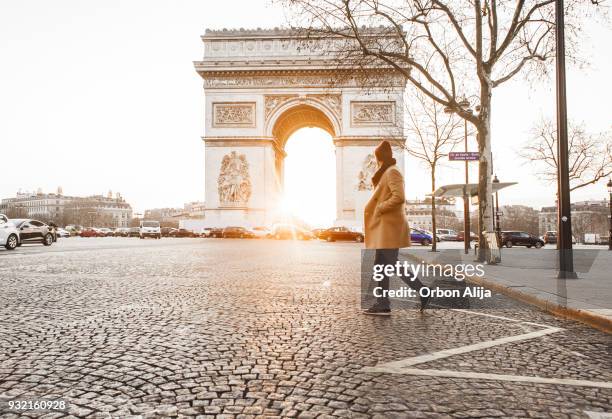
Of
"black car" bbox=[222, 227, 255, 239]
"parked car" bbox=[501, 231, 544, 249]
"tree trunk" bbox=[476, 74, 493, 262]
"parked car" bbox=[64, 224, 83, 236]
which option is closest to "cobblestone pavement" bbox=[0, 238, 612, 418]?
"tree trunk" bbox=[476, 74, 493, 262]

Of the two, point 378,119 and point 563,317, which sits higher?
point 378,119

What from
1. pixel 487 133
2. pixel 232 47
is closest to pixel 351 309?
pixel 487 133

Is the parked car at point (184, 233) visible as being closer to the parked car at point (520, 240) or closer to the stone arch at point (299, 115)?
the stone arch at point (299, 115)

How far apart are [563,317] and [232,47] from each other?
36486 mm

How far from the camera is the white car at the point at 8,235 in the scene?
20.4 metres

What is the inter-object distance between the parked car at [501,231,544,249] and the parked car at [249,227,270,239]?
1623cm

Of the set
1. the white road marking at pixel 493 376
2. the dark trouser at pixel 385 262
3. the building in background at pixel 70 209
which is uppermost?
the building in background at pixel 70 209

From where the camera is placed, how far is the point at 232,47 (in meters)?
38.4

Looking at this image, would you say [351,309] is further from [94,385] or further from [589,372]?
[94,385]

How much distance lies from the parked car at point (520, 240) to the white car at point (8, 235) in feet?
91.4

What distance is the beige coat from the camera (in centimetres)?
536

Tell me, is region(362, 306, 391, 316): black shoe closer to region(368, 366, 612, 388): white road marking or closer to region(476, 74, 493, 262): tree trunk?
region(368, 366, 612, 388): white road marking

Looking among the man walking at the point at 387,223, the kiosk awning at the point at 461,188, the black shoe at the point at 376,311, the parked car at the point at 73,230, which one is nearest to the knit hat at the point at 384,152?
the man walking at the point at 387,223

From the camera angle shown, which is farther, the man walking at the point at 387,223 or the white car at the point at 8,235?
the white car at the point at 8,235
